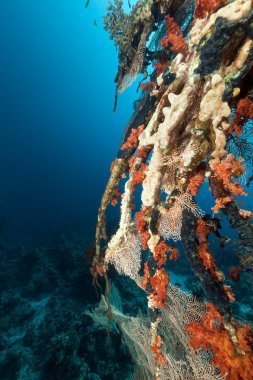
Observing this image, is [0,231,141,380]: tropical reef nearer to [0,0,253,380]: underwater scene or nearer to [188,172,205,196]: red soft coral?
[0,0,253,380]: underwater scene

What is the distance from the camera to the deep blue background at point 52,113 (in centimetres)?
4937

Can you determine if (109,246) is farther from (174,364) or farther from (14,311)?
(14,311)

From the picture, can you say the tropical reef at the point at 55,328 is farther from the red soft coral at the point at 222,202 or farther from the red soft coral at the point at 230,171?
the red soft coral at the point at 230,171

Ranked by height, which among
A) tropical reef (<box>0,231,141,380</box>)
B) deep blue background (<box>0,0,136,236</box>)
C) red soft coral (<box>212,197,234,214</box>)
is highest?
deep blue background (<box>0,0,136,236</box>)

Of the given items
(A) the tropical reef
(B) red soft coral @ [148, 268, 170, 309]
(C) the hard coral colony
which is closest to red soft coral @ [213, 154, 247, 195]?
(C) the hard coral colony

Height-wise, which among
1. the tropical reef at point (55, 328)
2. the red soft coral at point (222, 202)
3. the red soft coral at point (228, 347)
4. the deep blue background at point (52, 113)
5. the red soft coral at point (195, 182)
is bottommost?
the tropical reef at point (55, 328)

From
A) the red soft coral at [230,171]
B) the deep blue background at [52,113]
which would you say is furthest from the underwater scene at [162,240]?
the deep blue background at [52,113]

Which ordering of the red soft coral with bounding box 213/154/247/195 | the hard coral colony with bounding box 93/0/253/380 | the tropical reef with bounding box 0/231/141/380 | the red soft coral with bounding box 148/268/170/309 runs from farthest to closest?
the tropical reef with bounding box 0/231/141/380, the red soft coral with bounding box 148/268/170/309, the red soft coral with bounding box 213/154/247/195, the hard coral colony with bounding box 93/0/253/380

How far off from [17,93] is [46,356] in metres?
86.6

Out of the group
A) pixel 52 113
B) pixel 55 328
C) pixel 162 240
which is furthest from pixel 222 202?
pixel 52 113

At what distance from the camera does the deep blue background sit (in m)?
49.4

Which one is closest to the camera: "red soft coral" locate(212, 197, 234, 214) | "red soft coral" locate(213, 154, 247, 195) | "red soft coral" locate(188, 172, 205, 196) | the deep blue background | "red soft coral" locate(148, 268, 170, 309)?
"red soft coral" locate(213, 154, 247, 195)

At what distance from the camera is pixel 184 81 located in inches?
102

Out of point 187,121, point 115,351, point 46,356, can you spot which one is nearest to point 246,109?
point 187,121
